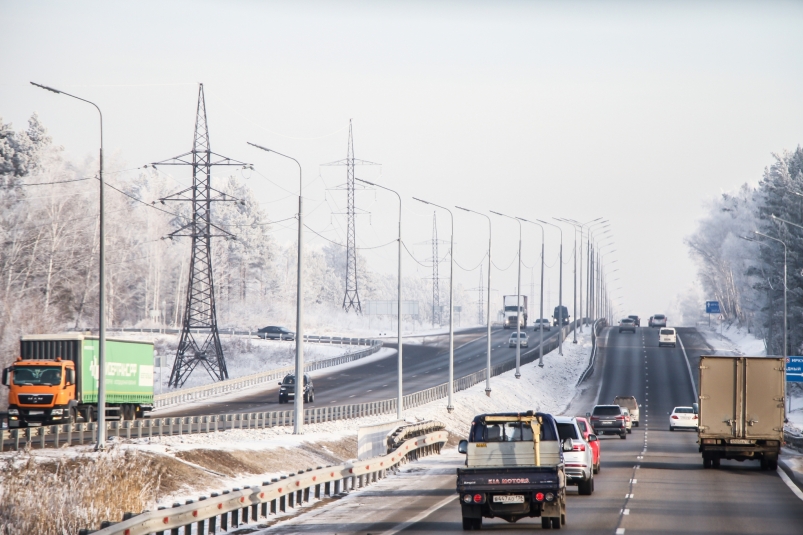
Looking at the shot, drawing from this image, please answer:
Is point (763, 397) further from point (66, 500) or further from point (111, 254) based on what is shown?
point (111, 254)

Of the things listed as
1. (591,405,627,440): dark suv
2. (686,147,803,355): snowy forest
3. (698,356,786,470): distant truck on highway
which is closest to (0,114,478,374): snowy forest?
(591,405,627,440): dark suv

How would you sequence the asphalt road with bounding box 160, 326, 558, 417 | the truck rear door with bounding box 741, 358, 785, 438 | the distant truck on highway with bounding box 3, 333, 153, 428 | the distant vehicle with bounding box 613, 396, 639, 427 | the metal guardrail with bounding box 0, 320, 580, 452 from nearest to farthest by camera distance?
1. the truck rear door with bounding box 741, 358, 785, 438
2. the metal guardrail with bounding box 0, 320, 580, 452
3. the distant truck on highway with bounding box 3, 333, 153, 428
4. the asphalt road with bounding box 160, 326, 558, 417
5. the distant vehicle with bounding box 613, 396, 639, 427

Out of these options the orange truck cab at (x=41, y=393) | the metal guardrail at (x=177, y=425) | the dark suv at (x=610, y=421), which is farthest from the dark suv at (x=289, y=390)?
the orange truck cab at (x=41, y=393)

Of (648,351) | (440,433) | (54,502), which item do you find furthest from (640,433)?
(648,351)

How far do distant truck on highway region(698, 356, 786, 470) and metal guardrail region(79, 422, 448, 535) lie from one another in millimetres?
9330

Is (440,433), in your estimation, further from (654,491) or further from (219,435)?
(654,491)

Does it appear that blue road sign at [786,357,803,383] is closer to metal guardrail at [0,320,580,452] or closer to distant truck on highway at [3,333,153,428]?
metal guardrail at [0,320,580,452]

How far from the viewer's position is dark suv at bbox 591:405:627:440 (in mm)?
53812

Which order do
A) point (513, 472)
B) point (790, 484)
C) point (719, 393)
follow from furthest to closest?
1. point (719, 393)
2. point (790, 484)
3. point (513, 472)

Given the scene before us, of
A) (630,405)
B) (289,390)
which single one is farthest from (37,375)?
(630,405)

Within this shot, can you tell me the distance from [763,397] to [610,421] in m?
20.9

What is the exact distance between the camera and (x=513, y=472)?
65.6ft

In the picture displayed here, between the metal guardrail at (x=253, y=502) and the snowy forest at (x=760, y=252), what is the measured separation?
22915mm

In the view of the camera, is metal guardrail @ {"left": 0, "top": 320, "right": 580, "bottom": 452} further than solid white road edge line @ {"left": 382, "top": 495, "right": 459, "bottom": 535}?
Yes
